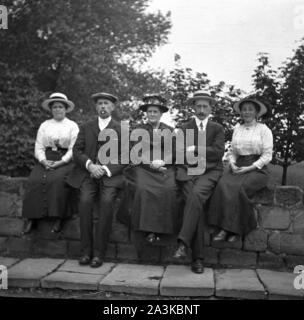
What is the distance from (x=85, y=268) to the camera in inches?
167

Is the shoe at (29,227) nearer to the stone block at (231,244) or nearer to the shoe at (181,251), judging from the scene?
the shoe at (181,251)

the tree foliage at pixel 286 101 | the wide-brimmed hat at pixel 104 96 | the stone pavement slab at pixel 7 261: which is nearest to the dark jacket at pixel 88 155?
the wide-brimmed hat at pixel 104 96

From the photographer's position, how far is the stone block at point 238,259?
4.45 metres

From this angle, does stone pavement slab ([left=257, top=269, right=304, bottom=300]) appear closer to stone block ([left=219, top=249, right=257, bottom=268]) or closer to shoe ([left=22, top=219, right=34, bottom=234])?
stone block ([left=219, top=249, right=257, bottom=268])

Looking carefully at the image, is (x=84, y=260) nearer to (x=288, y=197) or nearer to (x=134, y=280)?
(x=134, y=280)

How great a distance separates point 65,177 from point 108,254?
1002mm

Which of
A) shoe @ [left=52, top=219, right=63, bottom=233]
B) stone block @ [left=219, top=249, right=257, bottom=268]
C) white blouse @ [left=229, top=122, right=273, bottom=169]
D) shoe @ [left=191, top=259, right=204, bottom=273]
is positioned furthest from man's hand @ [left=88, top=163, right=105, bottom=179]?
stone block @ [left=219, top=249, right=257, bottom=268]

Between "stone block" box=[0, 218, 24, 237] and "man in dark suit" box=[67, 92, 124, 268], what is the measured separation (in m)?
0.88

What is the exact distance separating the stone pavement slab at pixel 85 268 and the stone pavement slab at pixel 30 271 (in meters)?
0.11

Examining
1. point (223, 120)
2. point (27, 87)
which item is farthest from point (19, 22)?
point (223, 120)

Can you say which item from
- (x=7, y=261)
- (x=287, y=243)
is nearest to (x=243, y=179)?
(x=287, y=243)

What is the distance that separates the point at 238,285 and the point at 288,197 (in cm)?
121

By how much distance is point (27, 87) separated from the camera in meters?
9.28

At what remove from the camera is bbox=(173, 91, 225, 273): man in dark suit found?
4.16m
